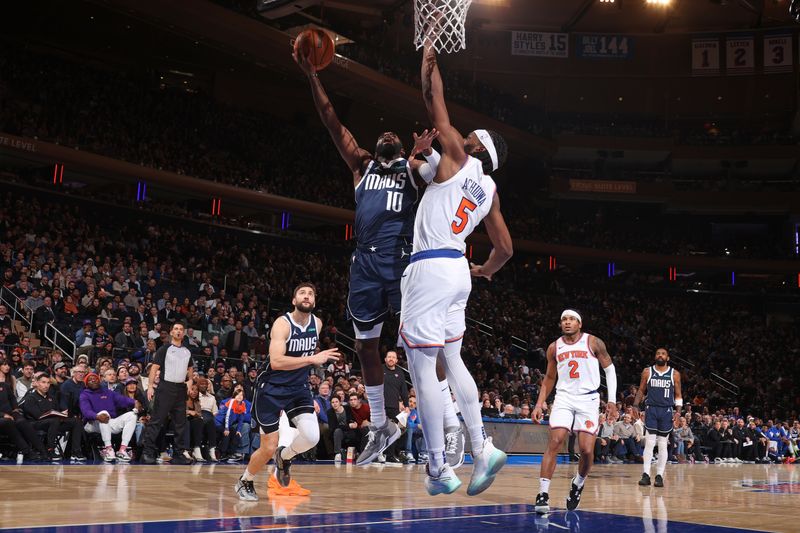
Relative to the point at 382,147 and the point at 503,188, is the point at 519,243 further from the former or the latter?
the point at 382,147

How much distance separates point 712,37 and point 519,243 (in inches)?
552

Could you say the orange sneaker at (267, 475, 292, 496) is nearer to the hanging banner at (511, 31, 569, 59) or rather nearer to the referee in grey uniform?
the referee in grey uniform

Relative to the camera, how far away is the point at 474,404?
18.1ft

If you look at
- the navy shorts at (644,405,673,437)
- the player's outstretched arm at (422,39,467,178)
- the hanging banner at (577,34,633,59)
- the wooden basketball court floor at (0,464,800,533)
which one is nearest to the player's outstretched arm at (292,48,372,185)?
the player's outstretched arm at (422,39,467,178)

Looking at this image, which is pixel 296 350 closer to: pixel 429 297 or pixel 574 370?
pixel 574 370

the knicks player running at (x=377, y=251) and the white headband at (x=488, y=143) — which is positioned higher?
the white headband at (x=488, y=143)

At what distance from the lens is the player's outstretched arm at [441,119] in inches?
199

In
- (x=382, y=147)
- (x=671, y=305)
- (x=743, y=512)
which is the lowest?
(x=743, y=512)

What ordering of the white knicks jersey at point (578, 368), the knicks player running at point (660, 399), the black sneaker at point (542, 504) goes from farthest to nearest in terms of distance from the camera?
the knicks player running at point (660, 399), the white knicks jersey at point (578, 368), the black sneaker at point (542, 504)

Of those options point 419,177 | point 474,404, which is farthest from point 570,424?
point 419,177

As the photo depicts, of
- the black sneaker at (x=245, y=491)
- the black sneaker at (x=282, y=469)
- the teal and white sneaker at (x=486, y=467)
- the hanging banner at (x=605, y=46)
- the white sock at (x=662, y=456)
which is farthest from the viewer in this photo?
the hanging banner at (x=605, y=46)

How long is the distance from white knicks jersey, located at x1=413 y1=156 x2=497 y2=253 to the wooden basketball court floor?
6.97ft

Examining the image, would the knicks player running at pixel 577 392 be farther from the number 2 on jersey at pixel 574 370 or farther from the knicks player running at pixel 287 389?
the knicks player running at pixel 287 389

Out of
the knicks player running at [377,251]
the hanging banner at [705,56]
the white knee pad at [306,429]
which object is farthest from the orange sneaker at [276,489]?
the hanging banner at [705,56]
